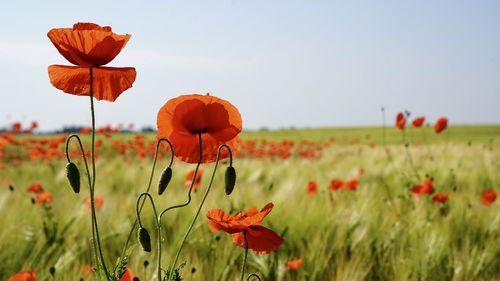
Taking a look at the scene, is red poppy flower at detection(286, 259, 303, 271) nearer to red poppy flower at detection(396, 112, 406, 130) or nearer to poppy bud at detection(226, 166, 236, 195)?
poppy bud at detection(226, 166, 236, 195)

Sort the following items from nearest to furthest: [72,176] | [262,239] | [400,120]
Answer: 1. [72,176]
2. [262,239]
3. [400,120]

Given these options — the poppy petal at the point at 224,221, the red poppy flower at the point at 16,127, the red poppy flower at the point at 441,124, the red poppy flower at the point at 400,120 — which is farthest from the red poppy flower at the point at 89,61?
the red poppy flower at the point at 16,127

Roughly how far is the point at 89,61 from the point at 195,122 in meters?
0.21

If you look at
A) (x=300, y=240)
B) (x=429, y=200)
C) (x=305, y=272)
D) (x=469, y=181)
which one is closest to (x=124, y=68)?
(x=305, y=272)

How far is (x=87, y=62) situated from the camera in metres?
0.90

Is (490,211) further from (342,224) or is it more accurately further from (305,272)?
(305,272)

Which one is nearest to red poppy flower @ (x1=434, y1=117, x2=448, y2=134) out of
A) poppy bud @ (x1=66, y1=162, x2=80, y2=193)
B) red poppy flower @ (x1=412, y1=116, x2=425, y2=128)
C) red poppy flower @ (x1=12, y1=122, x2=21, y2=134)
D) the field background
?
red poppy flower @ (x1=412, y1=116, x2=425, y2=128)

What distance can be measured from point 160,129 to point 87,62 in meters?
0.17

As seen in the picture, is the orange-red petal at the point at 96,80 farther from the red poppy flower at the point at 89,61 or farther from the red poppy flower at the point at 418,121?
the red poppy flower at the point at 418,121

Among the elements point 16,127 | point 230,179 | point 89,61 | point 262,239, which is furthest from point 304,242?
point 16,127

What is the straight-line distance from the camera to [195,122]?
91 centimetres

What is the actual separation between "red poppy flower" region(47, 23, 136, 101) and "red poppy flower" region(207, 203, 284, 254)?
289mm

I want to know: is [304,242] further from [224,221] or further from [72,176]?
[72,176]

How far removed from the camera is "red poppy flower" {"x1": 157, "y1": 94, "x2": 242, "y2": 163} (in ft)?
2.96
